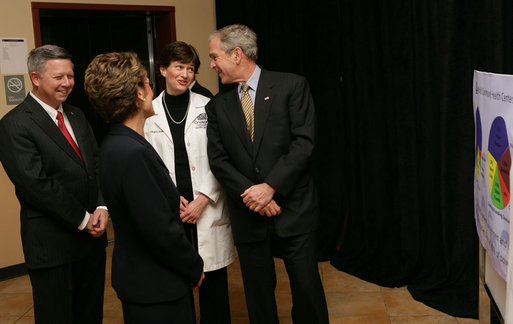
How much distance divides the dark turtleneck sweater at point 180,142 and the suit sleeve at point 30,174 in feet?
1.96

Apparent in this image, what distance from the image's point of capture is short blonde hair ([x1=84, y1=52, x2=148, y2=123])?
186 cm

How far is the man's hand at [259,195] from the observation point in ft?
8.89

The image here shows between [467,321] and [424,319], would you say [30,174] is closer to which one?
[424,319]

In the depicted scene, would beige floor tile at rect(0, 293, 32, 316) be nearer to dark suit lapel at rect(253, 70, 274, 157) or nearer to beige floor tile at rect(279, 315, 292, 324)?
beige floor tile at rect(279, 315, 292, 324)

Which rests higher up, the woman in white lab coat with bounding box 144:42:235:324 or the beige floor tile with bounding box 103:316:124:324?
the woman in white lab coat with bounding box 144:42:235:324

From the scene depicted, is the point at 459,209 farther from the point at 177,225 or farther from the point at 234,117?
the point at 177,225

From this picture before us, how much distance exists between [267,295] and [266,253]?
231 mm

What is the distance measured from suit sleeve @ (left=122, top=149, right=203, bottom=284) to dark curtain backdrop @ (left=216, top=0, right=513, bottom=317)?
2.16 metres

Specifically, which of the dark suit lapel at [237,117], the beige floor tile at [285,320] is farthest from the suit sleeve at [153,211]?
the beige floor tile at [285,320]

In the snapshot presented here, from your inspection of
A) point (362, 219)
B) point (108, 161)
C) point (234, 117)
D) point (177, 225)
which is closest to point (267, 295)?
point (234, 117)

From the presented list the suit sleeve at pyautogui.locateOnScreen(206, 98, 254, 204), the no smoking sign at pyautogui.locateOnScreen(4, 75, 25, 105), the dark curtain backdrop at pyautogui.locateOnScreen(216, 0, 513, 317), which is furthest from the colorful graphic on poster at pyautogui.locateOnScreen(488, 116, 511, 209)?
the no smoking sign at pyautogui.locateOnScreen(4, 75, 25, 105)

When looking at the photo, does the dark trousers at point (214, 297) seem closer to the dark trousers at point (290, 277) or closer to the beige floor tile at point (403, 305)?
the dark trousers at point (290, 277)

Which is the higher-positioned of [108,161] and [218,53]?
[218,53]

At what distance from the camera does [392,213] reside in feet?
13.5
